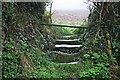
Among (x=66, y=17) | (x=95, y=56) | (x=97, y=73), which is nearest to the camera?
(x=97, y=73)

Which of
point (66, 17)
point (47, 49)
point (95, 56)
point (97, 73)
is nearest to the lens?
point (97, 73)

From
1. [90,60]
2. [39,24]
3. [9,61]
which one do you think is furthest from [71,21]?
[9,61]

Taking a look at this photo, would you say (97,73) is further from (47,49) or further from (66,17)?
(66,17)

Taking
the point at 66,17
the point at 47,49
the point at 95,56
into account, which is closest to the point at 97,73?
the point at 95,56

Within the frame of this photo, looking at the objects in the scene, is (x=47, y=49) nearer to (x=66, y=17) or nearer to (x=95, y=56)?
(x=95, y=56)

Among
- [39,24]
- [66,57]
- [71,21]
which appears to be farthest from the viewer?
[71,21]

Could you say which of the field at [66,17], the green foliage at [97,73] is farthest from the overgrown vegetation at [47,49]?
the field at [66,17]

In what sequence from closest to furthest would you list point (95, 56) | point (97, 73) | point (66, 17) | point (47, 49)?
point (97, 73)
point (95, 56)
point (47, 49)
point (66, 17)

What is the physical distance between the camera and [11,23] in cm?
555

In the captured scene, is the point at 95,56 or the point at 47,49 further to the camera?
the point at 47,49

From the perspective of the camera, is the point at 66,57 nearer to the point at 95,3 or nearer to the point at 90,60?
the point at 90,60

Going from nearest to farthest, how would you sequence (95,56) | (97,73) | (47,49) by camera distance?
(97,73), (95,56), (47,49)

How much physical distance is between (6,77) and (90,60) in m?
2.02

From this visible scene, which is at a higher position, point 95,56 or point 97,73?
point 95,56
